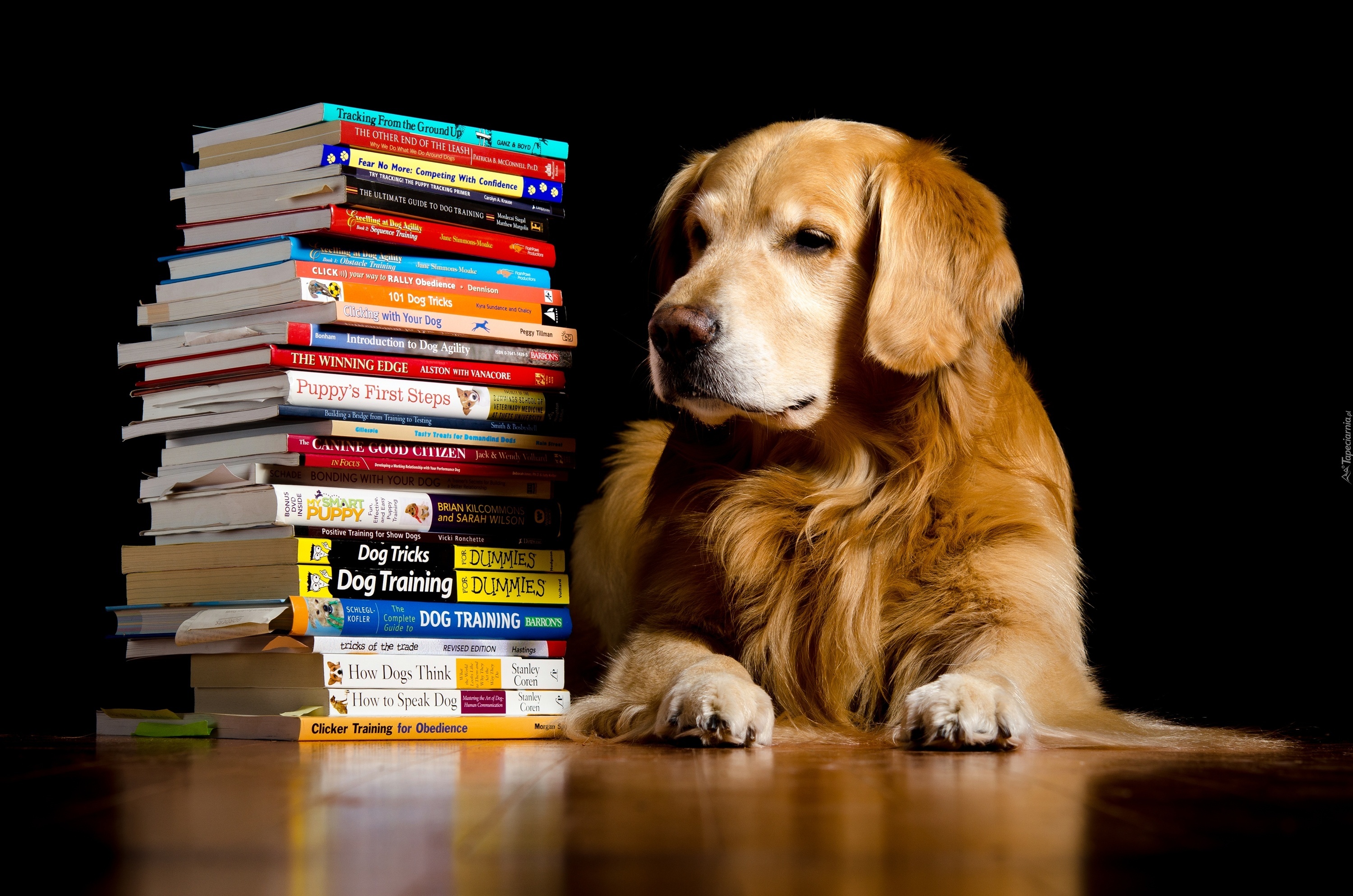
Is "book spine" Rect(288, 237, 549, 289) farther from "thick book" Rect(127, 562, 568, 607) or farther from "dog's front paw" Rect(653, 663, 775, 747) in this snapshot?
"dog's front paw" Rect(653, 663, 775, 747)

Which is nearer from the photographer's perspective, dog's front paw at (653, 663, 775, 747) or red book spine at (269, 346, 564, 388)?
dog's front paw at (653, 663, 775, 747)

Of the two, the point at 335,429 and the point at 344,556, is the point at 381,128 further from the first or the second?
the point at 344,556

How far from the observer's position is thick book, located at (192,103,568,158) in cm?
240

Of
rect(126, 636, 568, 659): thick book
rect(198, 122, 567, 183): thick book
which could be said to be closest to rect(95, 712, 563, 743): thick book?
rect(126, 636, 568, 659): thick book

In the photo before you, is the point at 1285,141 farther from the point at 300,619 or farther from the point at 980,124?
the point at 300,619

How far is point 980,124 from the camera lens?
3.39 metres

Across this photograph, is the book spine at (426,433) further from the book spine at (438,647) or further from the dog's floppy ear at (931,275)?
the dog's floppy ear at (931,275)

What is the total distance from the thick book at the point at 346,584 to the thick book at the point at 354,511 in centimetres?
8

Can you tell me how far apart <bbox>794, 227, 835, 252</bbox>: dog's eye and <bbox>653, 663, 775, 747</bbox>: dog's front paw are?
85 centimetres

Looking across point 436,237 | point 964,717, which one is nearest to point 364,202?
point 436,237

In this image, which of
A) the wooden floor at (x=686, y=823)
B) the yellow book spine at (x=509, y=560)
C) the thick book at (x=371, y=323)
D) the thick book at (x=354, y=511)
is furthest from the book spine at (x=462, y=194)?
the wooden floor at (x=686, y=823)

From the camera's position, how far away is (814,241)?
2.47 meters

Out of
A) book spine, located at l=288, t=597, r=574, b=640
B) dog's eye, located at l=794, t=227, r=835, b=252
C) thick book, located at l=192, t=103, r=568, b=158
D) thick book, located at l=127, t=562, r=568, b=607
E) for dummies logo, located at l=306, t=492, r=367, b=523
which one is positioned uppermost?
thick book, located at l=192, t=103, r=568, b=158

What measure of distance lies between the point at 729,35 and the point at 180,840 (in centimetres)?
280
